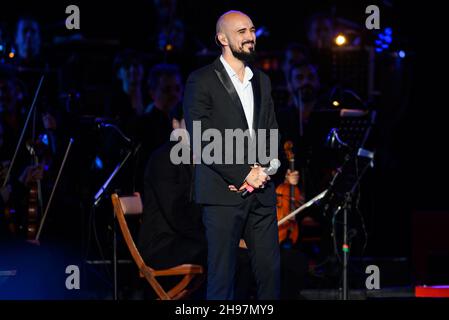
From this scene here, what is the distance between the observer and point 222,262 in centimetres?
471

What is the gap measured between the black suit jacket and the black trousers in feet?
0.19

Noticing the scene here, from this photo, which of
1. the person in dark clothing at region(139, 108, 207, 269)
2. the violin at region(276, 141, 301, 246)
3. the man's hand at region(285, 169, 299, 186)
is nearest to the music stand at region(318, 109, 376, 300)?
the man's hand at region(285, 169, 299, 186)

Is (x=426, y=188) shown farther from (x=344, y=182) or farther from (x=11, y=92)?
(x=11, y=92)

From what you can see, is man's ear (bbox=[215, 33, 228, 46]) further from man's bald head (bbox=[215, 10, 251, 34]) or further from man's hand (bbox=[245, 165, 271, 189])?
man's hand (bbox=[245, 165, 271, 189])

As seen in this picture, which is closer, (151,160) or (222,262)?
(222,262)

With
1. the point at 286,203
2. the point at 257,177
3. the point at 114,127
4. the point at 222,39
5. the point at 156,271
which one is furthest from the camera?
the point at 286,203

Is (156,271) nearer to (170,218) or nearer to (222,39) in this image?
(170,218)

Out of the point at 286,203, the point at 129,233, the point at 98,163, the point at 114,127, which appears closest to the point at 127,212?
the point at 129,233

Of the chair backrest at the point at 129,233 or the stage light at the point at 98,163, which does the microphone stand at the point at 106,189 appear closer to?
the chair backrest at the point at 129,233

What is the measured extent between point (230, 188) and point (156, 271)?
1.50 metres

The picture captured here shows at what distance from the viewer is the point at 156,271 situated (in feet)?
19.5

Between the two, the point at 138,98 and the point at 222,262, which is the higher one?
the point at 138,98

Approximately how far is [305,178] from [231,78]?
8.57 feet
